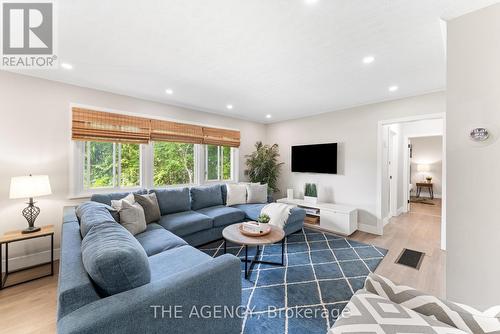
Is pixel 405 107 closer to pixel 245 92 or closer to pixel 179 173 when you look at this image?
pixel 245 92

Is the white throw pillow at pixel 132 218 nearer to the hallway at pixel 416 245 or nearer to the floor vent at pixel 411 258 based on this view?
the hallway at pixel 416 245

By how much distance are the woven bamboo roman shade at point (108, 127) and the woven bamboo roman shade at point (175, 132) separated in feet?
0.45

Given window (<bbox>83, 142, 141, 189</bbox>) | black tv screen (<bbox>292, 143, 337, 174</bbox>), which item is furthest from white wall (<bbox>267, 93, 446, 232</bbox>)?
window (<bbox>83, 142, 141, 189</bbox>)

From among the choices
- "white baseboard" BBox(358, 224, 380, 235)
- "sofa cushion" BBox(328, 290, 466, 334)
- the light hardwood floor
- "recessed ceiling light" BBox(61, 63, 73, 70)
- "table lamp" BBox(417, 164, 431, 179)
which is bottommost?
the light hardwood floor

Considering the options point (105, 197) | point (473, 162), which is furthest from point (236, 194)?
point (473, 162)

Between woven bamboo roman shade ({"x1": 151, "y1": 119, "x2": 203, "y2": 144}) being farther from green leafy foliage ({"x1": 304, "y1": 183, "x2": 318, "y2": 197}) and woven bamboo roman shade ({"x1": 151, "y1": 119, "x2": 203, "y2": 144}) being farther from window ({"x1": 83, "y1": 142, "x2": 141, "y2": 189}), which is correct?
green leafy foliage ({"x1": 304, "y1": 183, "x2": 318, "y2": 197})

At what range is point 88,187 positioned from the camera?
3.10 m

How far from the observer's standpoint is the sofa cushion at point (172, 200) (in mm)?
3207

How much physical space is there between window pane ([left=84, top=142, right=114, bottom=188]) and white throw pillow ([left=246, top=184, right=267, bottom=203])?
2430mm

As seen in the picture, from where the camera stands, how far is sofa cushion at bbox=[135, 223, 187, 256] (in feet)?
6.75

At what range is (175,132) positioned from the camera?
3.90 meters

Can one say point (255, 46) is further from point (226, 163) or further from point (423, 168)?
point (423, 168)

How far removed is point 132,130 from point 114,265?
114 inches

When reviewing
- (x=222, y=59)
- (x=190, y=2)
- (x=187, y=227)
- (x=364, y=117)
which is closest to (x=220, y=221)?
(x=187, y=227)
